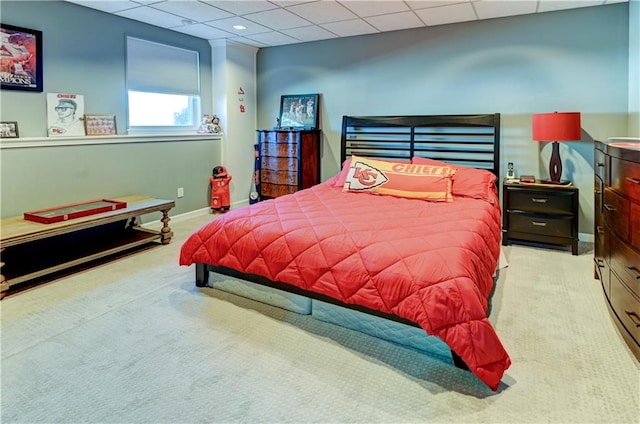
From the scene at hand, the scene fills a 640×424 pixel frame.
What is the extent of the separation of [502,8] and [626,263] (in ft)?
9.38

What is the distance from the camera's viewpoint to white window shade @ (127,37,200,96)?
452cm

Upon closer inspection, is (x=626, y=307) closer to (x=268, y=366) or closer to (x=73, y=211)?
(x=268, y=366)

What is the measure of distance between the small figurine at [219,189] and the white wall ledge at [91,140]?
48 cm

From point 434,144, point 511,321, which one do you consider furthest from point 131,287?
point 434,144

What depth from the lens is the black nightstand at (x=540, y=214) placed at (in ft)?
12.3

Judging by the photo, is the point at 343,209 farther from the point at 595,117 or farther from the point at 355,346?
the point at 595,117

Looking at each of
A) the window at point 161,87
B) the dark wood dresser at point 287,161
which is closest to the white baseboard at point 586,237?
the dark wood dresser at point 287,161

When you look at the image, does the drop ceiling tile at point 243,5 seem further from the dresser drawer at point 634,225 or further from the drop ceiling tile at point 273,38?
the dresser drawer at point 634,225

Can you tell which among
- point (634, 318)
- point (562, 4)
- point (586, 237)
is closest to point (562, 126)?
point (562, 4)

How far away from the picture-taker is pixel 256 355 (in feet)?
7.04

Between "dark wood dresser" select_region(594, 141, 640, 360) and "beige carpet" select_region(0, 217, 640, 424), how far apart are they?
156 millimetres

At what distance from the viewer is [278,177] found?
5367 millimetres

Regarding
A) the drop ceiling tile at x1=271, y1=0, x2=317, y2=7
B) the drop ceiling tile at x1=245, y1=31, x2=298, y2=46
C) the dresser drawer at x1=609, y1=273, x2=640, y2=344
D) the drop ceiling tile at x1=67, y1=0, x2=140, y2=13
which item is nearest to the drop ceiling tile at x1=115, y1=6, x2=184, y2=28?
the drop ceiling tile at x1=67, y1=0, x2=140, y2=13

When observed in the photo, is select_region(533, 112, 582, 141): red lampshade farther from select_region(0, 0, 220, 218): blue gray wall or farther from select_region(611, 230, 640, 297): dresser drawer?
select_region(0, 0, 220, 218): blue gray wall
